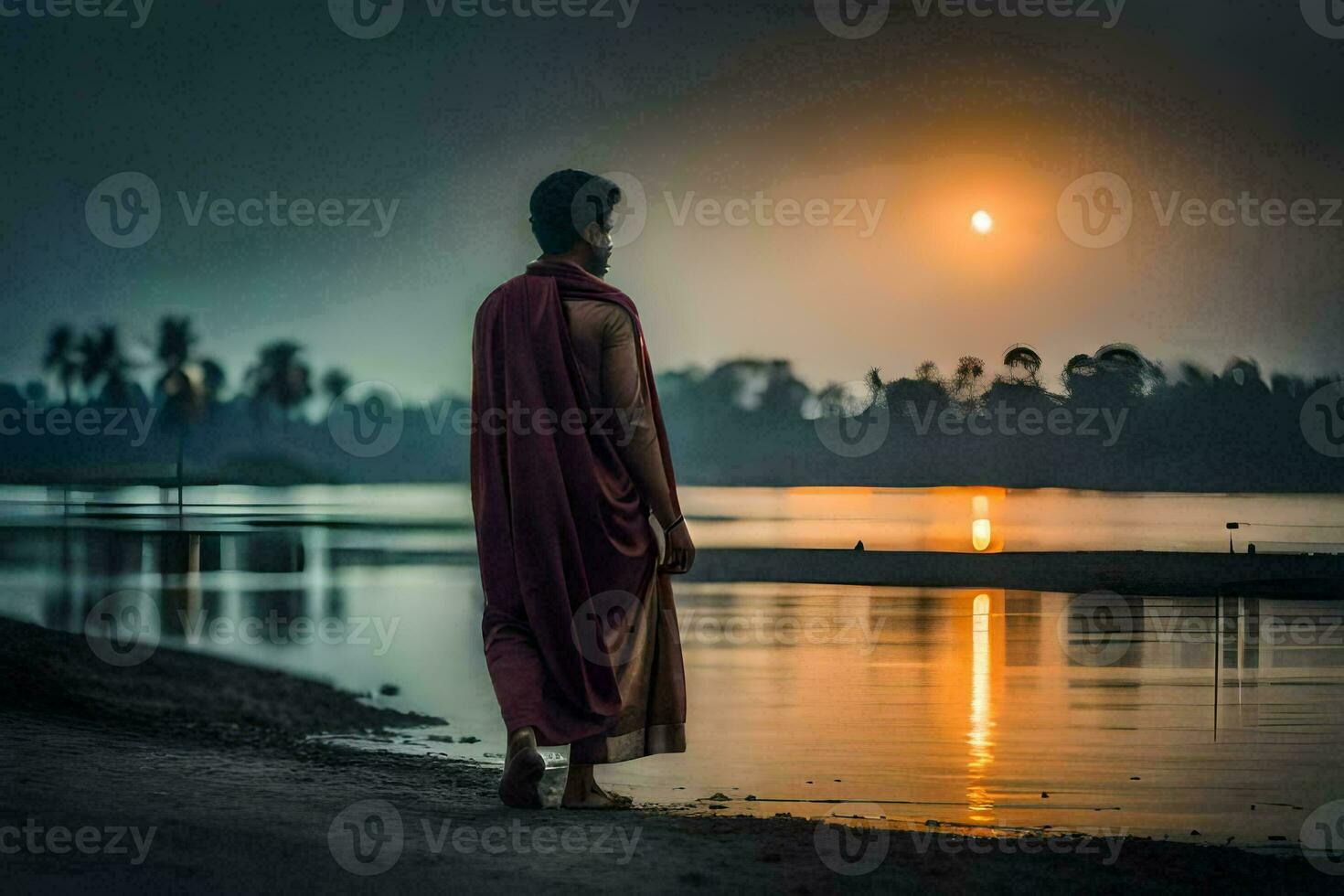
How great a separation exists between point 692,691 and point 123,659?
437cm

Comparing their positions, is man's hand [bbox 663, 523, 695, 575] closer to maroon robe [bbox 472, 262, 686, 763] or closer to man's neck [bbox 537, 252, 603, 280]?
maroon robe [bbox 472, 262, 686, 763]

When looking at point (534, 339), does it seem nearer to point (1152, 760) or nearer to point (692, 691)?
point (1152, 760)

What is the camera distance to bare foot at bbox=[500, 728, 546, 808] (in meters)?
4.79

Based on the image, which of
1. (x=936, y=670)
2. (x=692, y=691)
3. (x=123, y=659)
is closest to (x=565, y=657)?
(x=692, y=691)

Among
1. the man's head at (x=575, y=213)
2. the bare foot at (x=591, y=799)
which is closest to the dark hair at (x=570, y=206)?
the man's head at (x=575, y=213)

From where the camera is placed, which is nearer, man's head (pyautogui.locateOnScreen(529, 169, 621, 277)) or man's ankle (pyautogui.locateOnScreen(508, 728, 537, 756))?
man's ankle (pyautogui.locateOnScreen(508, 728, 537, 756))

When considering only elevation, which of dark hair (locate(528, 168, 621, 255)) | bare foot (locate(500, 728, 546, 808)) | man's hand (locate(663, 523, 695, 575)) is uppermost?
dark hair (locate(528, 168, 621, 255))

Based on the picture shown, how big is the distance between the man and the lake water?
3.39 feet

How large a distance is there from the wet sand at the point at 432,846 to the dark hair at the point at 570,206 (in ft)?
7.08

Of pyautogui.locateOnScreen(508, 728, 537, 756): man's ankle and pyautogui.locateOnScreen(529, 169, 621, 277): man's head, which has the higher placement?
pyautogui.locateOnScreen(529, 169, 621, 277): man's head

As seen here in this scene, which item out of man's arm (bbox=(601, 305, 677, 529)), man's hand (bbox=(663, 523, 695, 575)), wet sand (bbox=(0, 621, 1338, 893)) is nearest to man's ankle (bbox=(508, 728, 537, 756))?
wet sand (bbox=(0, 621, 1338, 893))

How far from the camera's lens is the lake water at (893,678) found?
6688 mm

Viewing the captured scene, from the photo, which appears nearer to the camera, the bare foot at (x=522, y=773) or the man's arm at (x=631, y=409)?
the bare foot at (x=522, y=773)

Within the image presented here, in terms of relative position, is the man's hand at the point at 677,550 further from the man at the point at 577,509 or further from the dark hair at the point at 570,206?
the dark hair at the point at 570,206
